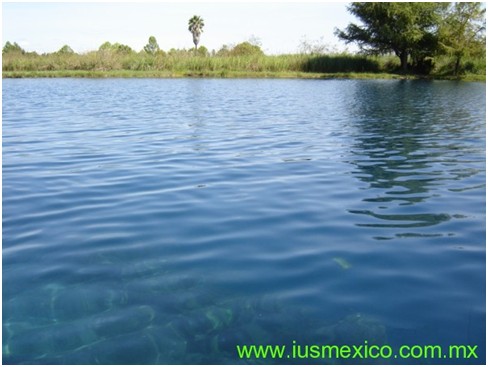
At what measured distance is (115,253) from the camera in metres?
5.33

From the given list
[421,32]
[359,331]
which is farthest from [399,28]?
[359,331]

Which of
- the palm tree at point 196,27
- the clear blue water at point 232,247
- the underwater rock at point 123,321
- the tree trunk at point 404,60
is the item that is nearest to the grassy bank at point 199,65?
the tree trunk at point 404,60

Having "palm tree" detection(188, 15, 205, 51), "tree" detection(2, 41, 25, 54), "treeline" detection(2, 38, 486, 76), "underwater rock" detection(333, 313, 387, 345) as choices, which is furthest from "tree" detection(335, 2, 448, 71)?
"underwater rock" detection(333, 313, 387, 345)

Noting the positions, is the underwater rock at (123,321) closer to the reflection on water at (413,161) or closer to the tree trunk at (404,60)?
the reflection on water at (413,161)

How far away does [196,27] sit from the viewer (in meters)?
72.1

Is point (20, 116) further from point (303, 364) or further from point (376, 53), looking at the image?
point (376, 53)

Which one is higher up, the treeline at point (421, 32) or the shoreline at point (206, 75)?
the treeline at point (421, 32)

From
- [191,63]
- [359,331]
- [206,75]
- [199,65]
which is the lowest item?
[359,331]

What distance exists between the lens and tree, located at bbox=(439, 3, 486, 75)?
1687 inches

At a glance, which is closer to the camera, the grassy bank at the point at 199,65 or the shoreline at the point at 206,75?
the shoreline at the point at 206,75

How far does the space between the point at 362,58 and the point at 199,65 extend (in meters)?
16.1

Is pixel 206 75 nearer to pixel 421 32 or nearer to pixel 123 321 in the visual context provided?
pixel 421 32

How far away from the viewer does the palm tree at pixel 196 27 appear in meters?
71.6

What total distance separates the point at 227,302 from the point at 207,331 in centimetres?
45
